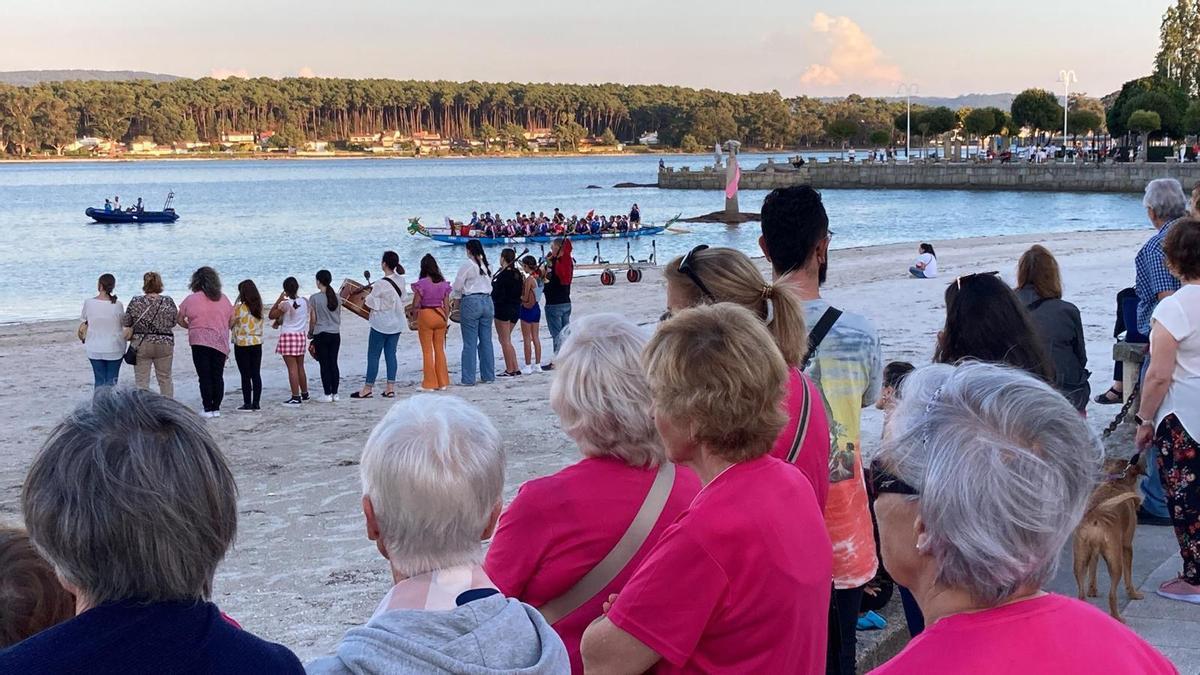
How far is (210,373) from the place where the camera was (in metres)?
11.8

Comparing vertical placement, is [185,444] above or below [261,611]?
above

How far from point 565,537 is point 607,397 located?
34cm

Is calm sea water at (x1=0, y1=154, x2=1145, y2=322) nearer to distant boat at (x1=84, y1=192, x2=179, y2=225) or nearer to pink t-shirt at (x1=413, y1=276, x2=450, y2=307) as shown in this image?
distant boat at (x1=84, y1=192, x2=179, y2=225)

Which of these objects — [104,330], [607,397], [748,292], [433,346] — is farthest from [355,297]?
[607,397]

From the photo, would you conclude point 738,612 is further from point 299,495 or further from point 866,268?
point 866,268

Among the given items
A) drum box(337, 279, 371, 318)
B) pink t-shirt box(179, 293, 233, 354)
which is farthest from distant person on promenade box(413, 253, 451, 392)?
pink t-shirt box(179, 293, 233, 354)

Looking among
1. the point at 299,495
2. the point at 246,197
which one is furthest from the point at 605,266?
the point at 246,197

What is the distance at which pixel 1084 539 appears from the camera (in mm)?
4660

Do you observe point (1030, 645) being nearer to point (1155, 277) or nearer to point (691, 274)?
point (691, 274)

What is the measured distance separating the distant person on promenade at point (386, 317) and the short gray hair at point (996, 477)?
1047 cm

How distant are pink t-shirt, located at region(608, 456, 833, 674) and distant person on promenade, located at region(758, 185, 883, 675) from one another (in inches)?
42.2

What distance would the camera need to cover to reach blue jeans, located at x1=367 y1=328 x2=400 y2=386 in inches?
487

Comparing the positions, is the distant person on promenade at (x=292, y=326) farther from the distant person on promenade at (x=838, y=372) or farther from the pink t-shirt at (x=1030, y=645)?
the pink t-shirt at (x=1030, y=645)

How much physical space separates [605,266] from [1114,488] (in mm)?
→ 28127
